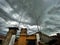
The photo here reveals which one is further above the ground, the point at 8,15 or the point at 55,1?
the point at 55,1

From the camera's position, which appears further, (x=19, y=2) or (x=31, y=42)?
(x=19, y=2)

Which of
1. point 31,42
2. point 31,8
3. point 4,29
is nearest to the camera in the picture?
point 31,42

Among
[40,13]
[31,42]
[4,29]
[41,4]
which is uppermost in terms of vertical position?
[41,4]

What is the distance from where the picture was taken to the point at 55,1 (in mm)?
4883

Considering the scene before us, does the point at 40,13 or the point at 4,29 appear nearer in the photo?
the point at 40,13

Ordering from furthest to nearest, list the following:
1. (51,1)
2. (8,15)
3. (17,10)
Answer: (8,15) → (17,10) → (51,1)

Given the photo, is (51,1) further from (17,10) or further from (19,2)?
(17,10)

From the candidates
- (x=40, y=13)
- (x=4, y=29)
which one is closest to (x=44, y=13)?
(x=40, y=13)

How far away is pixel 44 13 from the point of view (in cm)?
577

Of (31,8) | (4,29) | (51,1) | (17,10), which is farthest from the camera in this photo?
(4,29)

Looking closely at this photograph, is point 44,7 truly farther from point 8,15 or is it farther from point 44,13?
point 8,15

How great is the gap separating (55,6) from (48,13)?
0.73 meters

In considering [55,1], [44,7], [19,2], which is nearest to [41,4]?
[44,7]

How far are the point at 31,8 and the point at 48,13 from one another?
1.33m
